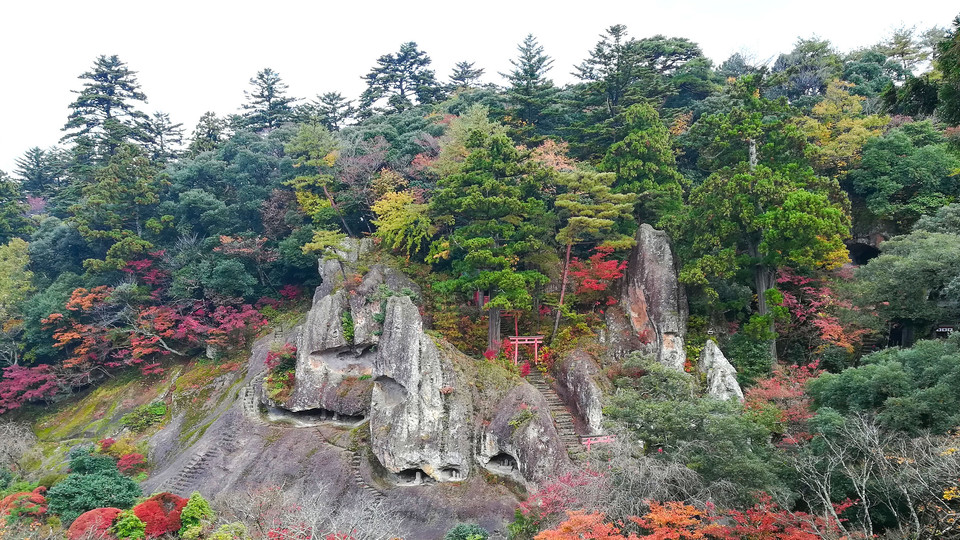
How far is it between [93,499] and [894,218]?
3107cm

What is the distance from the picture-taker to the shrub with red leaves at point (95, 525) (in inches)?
533

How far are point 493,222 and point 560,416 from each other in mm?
7673

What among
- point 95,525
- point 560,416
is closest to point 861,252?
point 560,416

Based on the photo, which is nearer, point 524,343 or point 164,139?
point 524,343

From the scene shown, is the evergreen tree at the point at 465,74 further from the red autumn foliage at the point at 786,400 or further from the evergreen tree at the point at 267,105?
the red autumn foliage at the point at 786,400

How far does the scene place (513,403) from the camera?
17891mm

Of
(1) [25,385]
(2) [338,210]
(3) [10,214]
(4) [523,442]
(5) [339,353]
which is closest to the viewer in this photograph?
(4) [523,442]

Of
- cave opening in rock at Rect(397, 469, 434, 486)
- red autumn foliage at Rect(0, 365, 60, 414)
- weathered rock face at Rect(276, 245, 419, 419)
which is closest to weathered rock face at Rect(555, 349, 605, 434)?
cave opening in rock at Rect(397, 469, 434, 486)

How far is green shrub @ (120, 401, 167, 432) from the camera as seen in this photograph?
24734 mm

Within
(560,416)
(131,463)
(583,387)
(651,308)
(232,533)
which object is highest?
(651,308)

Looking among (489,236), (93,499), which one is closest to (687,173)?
(489,236)

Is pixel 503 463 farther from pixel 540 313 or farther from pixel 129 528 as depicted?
pixel 129 528

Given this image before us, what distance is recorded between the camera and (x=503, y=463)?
17859 mm

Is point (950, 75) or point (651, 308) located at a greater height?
point (950, 75)
